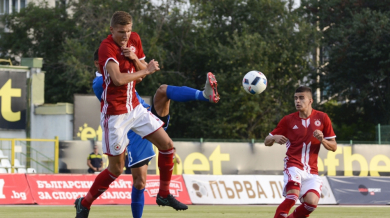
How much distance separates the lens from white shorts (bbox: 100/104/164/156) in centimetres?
730

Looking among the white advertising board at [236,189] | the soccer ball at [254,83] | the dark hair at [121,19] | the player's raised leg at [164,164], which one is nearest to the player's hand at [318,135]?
the soccer ball at [254,83]

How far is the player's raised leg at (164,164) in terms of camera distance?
7.45 m

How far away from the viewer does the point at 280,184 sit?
17.7 m

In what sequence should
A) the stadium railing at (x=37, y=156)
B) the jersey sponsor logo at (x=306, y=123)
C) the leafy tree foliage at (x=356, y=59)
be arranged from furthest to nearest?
the leafy tree foliage at (x=356, y=59), the stadium railing at (x=37, y=156), the jersey sponsor logo at (x=306, y=123)

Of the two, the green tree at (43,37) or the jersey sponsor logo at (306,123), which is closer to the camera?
the jersey sponsor logo at (306,123)

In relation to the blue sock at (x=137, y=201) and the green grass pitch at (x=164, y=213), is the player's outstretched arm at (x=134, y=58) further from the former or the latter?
the green grass pitch at (x=164, y=213)

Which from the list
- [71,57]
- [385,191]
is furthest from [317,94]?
[385,191]

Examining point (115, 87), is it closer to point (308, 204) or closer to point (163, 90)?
point (163, 90)

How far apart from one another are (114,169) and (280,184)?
1088cm

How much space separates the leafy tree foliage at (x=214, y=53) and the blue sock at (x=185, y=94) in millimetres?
24953

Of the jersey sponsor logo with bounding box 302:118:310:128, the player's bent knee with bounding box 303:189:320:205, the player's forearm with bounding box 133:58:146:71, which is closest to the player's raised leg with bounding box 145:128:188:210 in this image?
the player's forearm with bounding box 133:58:146:71

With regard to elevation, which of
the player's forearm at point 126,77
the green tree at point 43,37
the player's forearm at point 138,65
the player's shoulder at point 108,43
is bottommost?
the player's forearm at point 126,77

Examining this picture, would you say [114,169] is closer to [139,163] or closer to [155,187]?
[139,163]

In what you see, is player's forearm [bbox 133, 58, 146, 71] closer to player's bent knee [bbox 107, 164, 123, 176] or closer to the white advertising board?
player's bent knee [bbox 107, 164, 123, 176]
